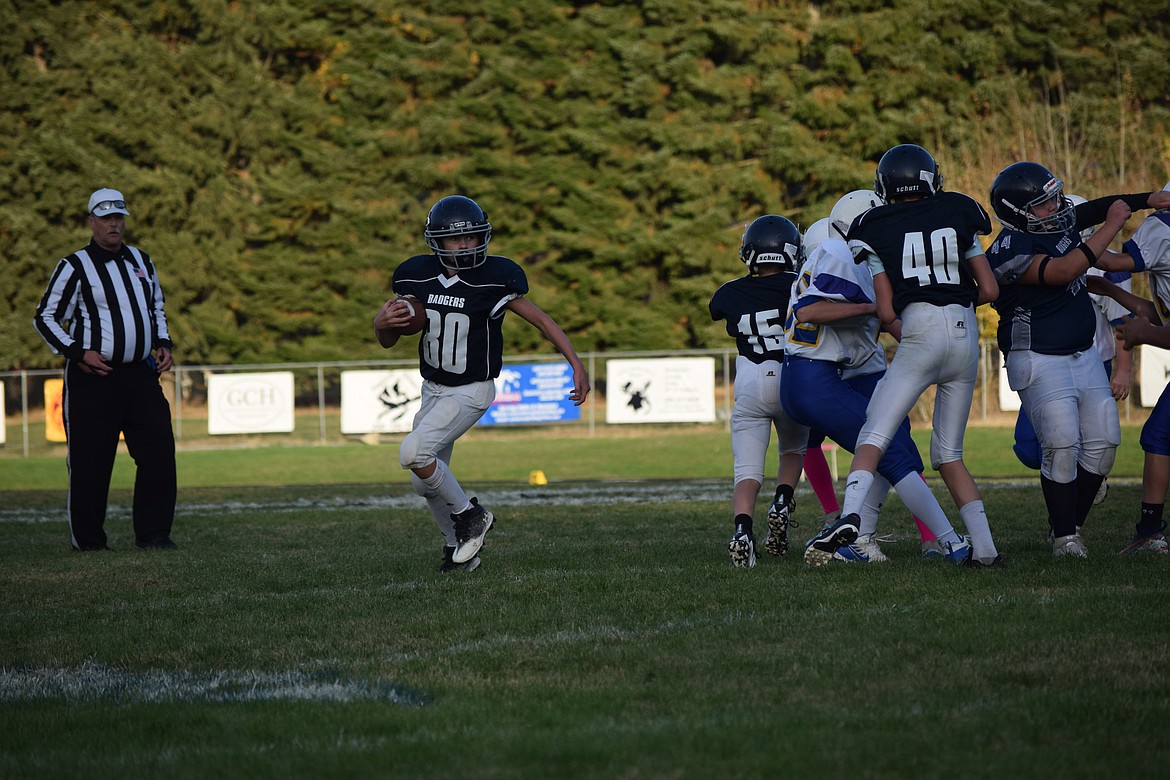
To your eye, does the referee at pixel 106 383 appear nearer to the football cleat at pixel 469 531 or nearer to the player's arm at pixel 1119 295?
the football cleat at pixel 469 531

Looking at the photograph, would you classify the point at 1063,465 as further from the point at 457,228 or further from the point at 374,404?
the point at 374,404

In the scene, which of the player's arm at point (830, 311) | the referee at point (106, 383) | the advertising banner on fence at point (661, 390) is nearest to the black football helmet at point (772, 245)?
the player's arm at point (830, 311)

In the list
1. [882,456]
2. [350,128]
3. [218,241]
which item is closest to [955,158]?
[350,128]

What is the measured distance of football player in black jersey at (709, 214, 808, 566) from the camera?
6.68 m

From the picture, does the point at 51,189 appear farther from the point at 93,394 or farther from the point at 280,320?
the point at 93,394

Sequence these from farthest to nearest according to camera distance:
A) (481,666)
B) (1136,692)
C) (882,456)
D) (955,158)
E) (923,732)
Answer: (955,158) → (882,456) → (481,666) → (1136,692) → (923,732)

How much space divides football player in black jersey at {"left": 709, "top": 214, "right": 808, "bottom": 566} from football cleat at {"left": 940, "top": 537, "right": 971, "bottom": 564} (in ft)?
2.90

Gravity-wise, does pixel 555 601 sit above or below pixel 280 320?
below

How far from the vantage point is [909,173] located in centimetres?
595

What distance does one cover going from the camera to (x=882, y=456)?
6004 mm

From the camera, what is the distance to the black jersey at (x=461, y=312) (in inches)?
263

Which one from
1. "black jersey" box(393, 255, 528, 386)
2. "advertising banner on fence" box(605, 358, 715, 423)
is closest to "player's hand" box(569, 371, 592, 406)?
"black jersey" box(393, 255, 528, 386)

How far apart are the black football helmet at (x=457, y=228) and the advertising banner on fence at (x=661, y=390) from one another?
17.9 m

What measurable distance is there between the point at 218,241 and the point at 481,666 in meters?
35.5
